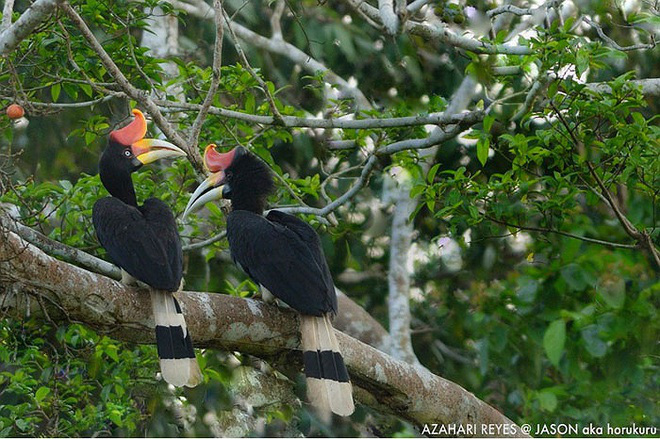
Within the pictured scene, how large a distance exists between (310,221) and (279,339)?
3.18 feet

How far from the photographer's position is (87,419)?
4.38 m

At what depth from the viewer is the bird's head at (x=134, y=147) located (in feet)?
12.8

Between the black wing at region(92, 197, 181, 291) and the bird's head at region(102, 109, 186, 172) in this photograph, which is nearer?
the black wing at region(92, 197, 181, 291)

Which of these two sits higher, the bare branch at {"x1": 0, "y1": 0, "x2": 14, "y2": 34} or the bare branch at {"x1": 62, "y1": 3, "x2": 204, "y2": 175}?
the bare branch at {"x1": 0, "y1": 0, "x2": 14, "y2": 34}

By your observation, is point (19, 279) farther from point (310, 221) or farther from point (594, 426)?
point (594, 426)

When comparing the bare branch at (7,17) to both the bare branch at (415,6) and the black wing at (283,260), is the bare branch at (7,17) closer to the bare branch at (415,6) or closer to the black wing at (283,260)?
the black wing at (283,260)

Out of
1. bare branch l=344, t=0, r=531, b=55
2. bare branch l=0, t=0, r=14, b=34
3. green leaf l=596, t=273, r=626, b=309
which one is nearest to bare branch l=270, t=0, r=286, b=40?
bare branch l=344, t=0, r=531, b=55

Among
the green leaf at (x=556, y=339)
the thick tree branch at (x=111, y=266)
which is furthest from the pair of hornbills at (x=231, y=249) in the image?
the green leaf at (x=556, y=339)

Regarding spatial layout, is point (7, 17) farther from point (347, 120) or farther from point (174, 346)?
point (347, 120)

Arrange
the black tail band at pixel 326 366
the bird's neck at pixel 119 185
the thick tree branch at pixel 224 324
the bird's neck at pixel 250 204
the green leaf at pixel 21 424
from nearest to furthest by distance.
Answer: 1. the thick tree branch at pixel 224 324
2. the black tail band at pixel 326 366
3. the bird's neck at pixel 119 185
4. the bird's neck at pixel 250 204
5. the green leaf at pixel 21 424

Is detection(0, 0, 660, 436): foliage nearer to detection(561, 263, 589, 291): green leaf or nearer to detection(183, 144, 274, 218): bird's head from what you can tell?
detection(561, 263, 589, 291): green leaf

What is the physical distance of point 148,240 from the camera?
3.51 m

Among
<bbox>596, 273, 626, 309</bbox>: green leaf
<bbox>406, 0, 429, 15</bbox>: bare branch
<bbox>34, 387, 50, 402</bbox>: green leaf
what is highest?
<bbox>406, 0, 429, 15</bbox>: bare branch

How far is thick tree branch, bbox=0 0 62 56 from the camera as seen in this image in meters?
Answer: 3.18
